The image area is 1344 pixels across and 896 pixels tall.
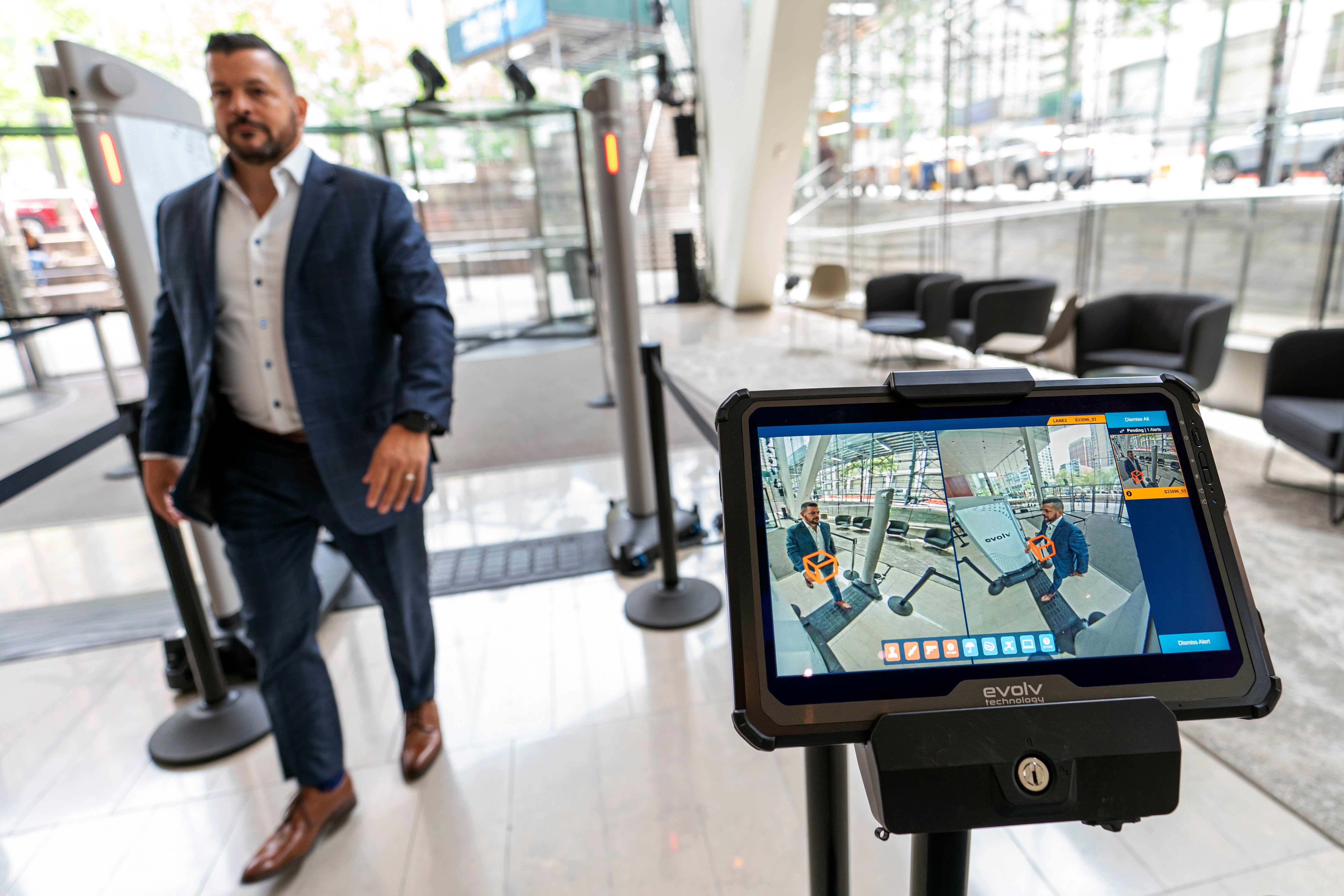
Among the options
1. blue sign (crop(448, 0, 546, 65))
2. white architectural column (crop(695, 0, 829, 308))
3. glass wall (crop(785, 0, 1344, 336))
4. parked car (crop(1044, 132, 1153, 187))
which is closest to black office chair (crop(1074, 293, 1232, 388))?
glass wall (crop(785, 0, 1344, 336))

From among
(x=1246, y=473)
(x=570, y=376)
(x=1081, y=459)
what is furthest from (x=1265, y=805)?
(x=570, y=376)

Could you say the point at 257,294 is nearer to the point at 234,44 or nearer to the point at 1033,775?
the point at 234,44

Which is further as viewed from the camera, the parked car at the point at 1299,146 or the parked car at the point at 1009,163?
the parked car at the point at 1009,163

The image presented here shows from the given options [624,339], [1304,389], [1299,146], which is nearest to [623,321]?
[624,339]

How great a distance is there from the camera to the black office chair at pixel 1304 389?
3.27 m

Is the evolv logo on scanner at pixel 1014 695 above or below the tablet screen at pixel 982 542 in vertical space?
below

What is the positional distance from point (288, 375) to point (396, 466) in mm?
347

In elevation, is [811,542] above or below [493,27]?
below

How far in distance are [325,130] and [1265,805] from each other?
924 cm

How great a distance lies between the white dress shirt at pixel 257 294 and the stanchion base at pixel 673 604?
143 centimetres

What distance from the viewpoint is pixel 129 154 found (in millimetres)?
2229

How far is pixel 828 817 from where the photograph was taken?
0.87 m

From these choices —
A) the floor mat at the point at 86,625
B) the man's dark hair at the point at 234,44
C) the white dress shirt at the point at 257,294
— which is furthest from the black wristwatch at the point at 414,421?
the floor mat at the point at 86,625
